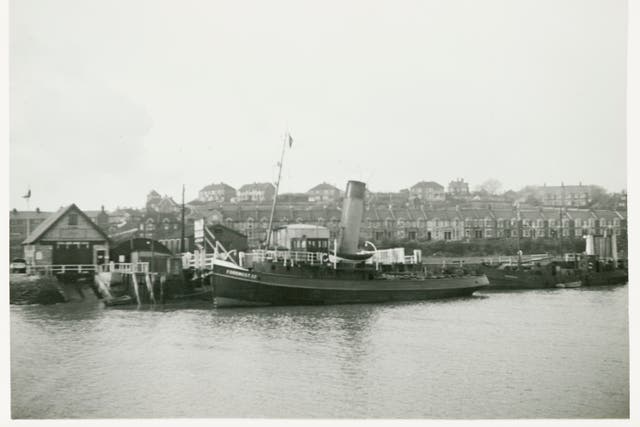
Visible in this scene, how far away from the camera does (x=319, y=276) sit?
18.7 metres

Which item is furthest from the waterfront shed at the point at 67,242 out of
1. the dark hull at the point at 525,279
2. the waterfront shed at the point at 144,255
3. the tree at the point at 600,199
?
the dark hull at the point at 525,279

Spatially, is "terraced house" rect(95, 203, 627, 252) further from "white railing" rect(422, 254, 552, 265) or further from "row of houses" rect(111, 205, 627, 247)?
"white railing" rect(422, 254, 552, 265)

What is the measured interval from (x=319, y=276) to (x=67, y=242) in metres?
7.84

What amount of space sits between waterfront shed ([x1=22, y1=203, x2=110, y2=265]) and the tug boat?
4232 mm

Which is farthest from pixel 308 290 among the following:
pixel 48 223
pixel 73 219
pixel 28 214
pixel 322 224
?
pixel 322 224

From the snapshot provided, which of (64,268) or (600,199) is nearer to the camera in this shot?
(600,199)

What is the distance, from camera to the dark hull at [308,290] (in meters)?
17.4

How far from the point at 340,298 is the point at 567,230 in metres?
9.35

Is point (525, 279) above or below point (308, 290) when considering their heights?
below

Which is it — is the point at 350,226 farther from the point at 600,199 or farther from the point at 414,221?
the point at 414,221

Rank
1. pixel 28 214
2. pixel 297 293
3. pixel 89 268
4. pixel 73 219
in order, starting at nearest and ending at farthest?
1. pixel 28 214
2. pixel 73 219
3. pixel 297 293
4. pixel 89 268

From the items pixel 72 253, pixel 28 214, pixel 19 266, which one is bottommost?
pixel 19 266

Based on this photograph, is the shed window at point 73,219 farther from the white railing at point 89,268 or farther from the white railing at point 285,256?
the white railing at point 285,256
